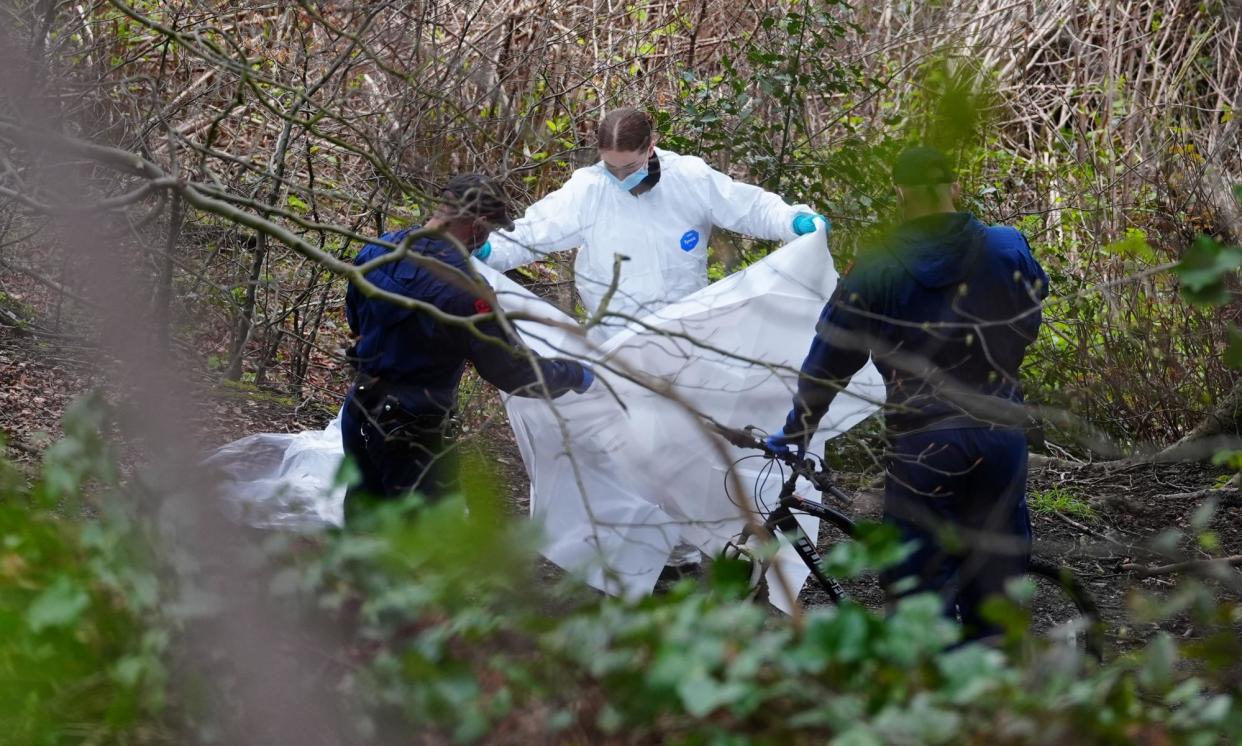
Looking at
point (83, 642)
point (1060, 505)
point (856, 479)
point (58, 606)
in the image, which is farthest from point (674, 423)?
point (58, 606)

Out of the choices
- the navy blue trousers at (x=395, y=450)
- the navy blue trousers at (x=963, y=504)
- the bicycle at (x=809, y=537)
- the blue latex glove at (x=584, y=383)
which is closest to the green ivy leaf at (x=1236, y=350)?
the navy blue trousers at (x=963, y=504)

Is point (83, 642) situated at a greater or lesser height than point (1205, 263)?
lesser

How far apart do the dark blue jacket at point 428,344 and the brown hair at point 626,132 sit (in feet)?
3.83

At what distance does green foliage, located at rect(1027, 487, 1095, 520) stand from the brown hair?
2.61 m

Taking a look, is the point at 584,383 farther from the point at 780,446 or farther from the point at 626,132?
the point at 626,132

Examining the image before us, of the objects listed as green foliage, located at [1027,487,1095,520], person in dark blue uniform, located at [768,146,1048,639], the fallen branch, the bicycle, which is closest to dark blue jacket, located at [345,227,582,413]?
the bicycle

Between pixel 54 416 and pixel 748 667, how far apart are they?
4759 millimetres

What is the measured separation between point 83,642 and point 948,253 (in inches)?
92.3

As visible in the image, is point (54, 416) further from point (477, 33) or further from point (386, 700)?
point (386, 700)

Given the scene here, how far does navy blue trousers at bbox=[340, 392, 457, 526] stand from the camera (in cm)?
393

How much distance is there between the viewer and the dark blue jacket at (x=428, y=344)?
3715mm

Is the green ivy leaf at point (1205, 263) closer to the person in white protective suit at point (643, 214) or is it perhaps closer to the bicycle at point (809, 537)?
the bicycle at point (809, 537)

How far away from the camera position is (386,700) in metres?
1.72

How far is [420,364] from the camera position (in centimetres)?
389
